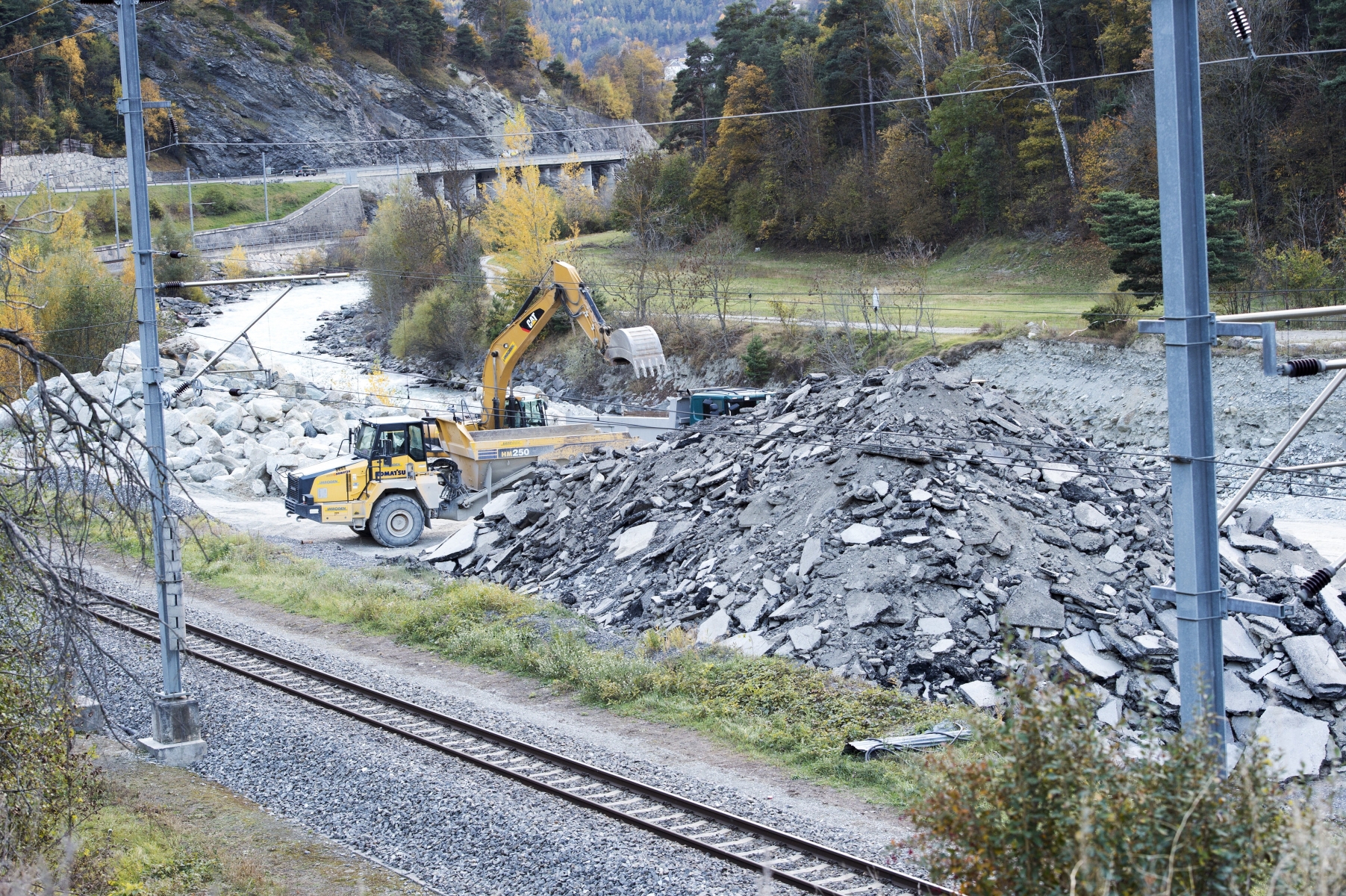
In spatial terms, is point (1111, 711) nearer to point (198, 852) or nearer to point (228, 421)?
point (198, 852)

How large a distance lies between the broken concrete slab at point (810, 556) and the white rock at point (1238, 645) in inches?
225

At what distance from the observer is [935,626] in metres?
15.7

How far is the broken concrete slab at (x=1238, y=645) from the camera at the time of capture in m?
15.0

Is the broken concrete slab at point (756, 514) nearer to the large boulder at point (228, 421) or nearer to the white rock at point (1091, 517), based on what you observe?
the white rock at point (1091, 517)

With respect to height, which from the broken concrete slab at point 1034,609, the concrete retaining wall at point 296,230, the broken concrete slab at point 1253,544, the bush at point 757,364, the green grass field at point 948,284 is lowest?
the broken concrete slab at point 1034,609

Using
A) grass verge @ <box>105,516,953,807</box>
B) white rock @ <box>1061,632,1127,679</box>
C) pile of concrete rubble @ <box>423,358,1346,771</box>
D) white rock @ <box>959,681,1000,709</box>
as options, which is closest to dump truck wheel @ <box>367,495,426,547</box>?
grass verge @ <box>105,516,953,807</box>

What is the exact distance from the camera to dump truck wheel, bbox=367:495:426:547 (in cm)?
2652

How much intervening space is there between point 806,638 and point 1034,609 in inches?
126

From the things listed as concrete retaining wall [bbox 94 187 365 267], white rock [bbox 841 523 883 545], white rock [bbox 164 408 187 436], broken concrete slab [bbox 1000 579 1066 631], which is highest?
concrete retaining wall [bbox 94 187 365 267]

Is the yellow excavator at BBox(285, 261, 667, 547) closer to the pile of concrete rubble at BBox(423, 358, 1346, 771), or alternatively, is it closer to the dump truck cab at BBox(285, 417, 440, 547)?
the dump truck cab at BBox(285, 417, 440, 547)

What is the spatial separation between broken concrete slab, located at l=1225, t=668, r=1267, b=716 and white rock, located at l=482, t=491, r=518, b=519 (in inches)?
605

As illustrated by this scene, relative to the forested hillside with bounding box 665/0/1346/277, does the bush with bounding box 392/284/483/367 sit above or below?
below

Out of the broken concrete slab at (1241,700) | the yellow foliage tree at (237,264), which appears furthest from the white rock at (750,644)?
the yellow foliage tree at (237,264)

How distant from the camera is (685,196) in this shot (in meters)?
71.9
